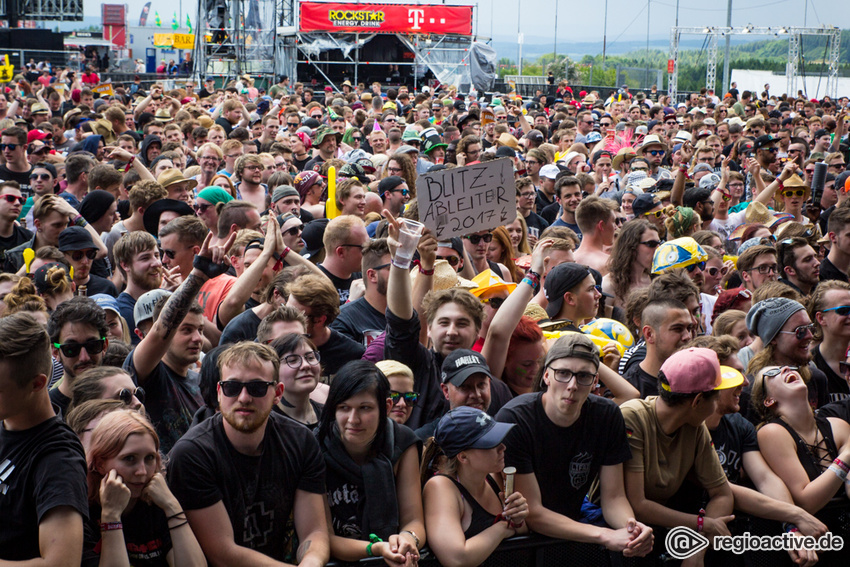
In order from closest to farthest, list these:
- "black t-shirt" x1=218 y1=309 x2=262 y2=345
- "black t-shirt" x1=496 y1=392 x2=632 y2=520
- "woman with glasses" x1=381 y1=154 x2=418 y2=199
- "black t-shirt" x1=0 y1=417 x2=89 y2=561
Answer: "black t-shirt" x1=0 y1=417 x2=89 y2=561, "black t-shirt" x1=496 y1=392 x2=632 y2=520, "black t-shirt" x1=218 y1=309 x2=262 y2=345, "woman with glasses" x1=381 y1=154 x2=418 y2=199

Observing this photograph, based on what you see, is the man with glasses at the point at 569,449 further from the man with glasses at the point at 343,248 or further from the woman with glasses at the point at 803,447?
the man with glasses at the point at 343,248

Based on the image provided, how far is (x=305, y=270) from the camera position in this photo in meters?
5.34

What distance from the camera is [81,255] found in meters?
6.06

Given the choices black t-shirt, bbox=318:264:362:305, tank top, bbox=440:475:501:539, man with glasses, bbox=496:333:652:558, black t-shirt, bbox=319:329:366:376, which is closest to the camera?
tank top, bbox=440:475:501:539

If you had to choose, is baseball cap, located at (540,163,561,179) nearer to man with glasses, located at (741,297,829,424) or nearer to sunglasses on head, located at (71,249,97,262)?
man with glasses, located at (741,297,829,424)

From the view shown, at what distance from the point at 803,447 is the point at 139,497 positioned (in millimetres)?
3242

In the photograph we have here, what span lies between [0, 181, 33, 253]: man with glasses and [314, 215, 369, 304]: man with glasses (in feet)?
8.42

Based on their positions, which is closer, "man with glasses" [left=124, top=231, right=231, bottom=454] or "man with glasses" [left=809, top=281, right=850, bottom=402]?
"man with glasses" [left=124, top=231, right=231, bottom=454]

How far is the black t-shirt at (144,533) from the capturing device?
10.7 feet

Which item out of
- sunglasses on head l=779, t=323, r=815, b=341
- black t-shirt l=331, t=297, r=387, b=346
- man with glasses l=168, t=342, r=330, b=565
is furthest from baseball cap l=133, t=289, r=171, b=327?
sunglasses on head l=779, t=323, r=815, b=341

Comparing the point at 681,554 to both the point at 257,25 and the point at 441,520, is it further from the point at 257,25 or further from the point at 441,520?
the point at 257,25

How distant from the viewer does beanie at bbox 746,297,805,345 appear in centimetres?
508

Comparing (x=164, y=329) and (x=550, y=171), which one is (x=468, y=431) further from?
(x=550, y=171)

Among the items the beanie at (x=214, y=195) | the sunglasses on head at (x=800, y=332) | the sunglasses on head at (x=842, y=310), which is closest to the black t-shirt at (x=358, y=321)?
the sunglasses on head at (x=800, y=332)
